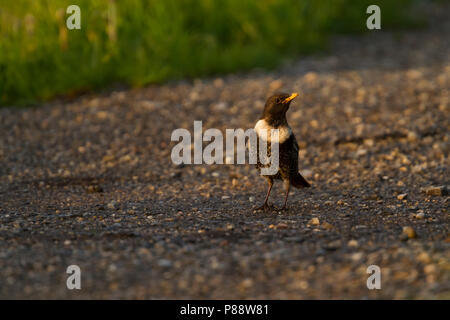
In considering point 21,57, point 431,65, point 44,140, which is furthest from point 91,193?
point 431,65

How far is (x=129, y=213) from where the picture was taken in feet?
18.1

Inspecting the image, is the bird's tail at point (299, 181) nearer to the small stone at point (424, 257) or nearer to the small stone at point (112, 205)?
the small stone at point (112, 205)

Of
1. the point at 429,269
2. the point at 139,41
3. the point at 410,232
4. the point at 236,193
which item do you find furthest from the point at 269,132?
the point at 139,41

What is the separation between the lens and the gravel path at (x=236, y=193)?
3.94 m

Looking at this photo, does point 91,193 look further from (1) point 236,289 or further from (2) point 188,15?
(2) point 188,15

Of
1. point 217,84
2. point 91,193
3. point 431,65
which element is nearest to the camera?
point 91,193

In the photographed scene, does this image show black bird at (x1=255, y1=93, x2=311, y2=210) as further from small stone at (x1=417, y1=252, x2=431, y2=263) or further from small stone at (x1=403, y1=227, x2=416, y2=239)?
small stone at (x1=417, y1=252, x2=431, y2=263)

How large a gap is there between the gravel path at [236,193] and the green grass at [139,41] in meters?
0.34

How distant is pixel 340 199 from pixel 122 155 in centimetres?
267

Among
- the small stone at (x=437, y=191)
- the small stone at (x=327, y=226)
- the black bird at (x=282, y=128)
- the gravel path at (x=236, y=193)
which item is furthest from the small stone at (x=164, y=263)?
the small stone at (x=437, y=191)

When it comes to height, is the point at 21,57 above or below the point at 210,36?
below

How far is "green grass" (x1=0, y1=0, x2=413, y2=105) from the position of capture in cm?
904

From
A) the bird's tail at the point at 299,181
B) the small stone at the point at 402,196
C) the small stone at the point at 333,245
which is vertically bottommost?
the small stone at the point at 333,245

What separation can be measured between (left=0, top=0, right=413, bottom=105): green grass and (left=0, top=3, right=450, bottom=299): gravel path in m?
0.34
